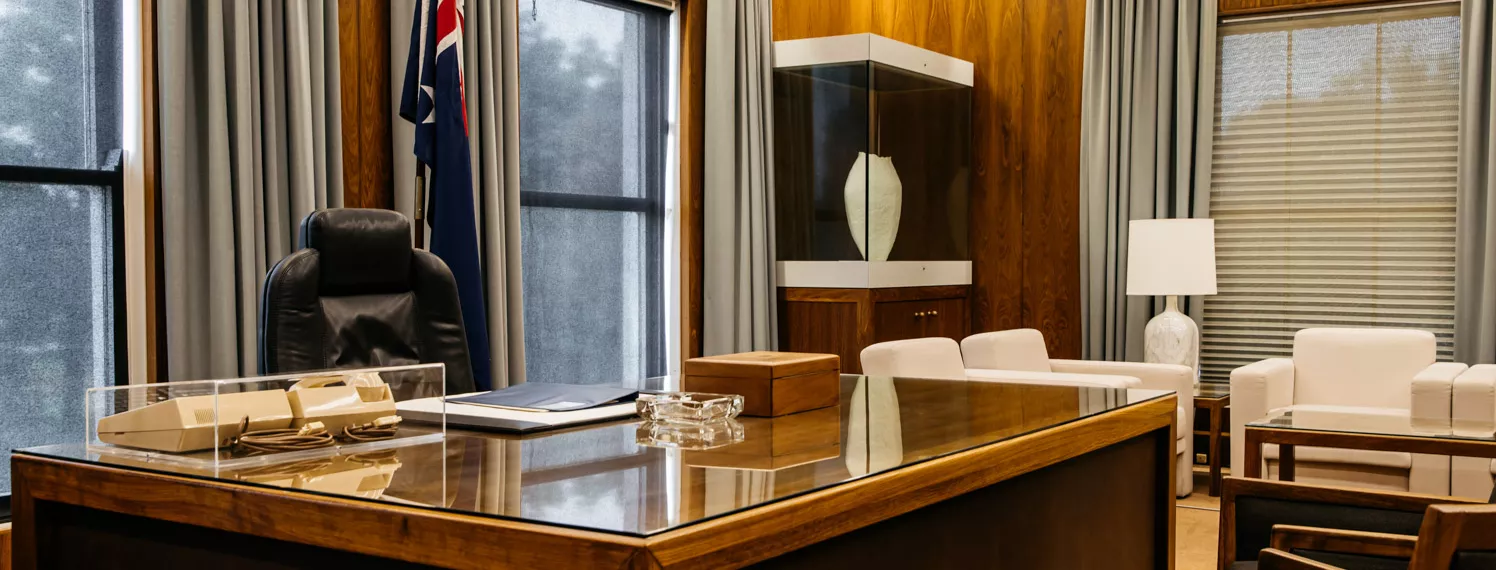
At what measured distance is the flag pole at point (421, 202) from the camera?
3.95 m

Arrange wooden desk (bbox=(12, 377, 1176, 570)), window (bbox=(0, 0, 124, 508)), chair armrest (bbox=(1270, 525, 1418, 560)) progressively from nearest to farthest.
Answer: wooden desk (bbox=(12, 377, 1176, 570)) → chair armrest (bbox=(1270, 525, 1418, 560)) → window (bbox=(0, 0, 124, 508))

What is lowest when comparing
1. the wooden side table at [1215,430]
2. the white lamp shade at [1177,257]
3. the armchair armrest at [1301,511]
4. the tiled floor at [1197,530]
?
the tiled floor at [1197,530]

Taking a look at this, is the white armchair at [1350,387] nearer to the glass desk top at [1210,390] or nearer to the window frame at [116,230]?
the glass desk top at [1210,390]

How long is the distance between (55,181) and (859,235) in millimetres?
3210

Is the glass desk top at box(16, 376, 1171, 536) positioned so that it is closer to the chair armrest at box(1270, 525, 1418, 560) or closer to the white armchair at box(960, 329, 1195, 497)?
the chair armrest at box(1270, 525, 1418, 560)

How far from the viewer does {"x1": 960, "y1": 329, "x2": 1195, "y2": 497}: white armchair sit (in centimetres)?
451

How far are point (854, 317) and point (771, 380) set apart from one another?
A: 371 centimetres

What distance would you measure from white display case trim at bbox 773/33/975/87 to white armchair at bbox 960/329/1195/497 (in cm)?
145

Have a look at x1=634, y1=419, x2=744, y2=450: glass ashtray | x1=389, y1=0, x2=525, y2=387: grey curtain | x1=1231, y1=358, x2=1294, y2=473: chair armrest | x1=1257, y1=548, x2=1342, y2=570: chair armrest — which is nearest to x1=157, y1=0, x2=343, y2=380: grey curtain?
x1=389, y1=0, x2=525, y2=387: grey curtain

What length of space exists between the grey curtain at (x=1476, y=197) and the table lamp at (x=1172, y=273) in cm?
101

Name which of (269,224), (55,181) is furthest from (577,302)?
(55,181)

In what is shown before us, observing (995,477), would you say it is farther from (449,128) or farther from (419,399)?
(449,128)

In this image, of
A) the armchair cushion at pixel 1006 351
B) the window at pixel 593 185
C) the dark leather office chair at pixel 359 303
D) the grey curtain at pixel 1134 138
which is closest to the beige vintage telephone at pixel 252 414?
the dark leather office chair at pixel 359 303

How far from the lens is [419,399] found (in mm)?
1695
